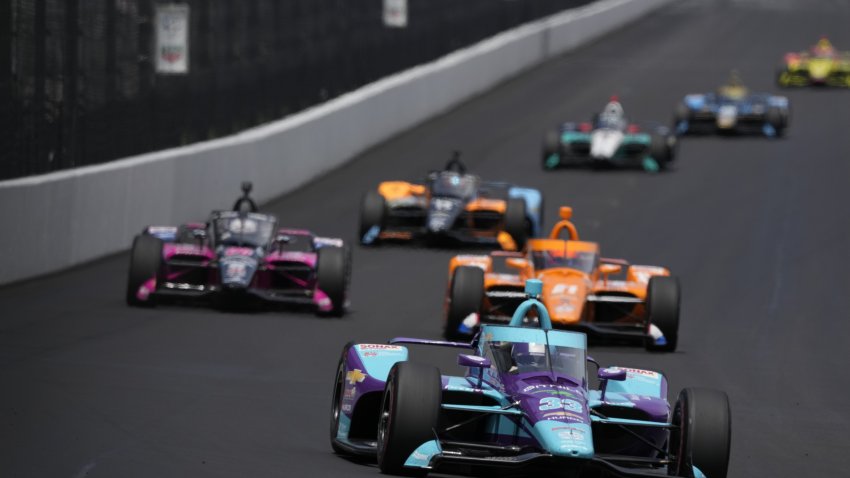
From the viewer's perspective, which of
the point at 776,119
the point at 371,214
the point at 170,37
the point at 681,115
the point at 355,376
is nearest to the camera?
the point at 355,376

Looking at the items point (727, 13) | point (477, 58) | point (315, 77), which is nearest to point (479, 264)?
point (315, 77)

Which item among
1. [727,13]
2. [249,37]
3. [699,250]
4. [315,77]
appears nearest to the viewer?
[699,250]

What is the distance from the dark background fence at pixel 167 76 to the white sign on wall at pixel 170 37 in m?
0.23

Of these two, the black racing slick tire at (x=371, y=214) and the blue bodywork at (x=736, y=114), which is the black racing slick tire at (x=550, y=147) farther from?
the black racing slick tire at (x=371, y=214)

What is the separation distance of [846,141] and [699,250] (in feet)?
49.0

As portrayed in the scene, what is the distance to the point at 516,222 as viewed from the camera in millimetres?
26781

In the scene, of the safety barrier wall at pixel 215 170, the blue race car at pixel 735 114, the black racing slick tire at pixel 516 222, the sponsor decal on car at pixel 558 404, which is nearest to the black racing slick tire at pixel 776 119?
the blue race car at pixel 735 114

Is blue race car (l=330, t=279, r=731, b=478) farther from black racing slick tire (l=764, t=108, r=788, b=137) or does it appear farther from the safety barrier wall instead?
black racing slick tire (l=764, t=108, r=788, b=137)

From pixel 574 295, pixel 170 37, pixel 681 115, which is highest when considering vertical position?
pixel 170 37

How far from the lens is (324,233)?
28.8 metres

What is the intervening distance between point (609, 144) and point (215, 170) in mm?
10467

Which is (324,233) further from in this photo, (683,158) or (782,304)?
(683,158)

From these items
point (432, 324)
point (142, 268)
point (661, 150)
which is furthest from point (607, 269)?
point (661, 150)

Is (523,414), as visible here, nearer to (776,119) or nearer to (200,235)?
(200,235)
